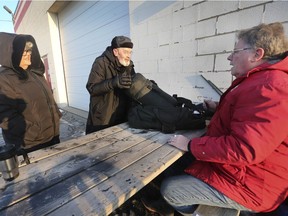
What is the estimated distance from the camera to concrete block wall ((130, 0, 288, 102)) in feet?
7.86

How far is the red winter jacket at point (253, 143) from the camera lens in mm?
1084

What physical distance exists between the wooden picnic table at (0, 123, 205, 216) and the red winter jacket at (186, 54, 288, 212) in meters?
0.31

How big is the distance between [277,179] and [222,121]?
1.59 ft

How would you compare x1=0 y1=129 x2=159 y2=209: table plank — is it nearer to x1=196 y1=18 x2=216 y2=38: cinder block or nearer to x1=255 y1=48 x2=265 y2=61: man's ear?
x1=255 y1=48 x2=265 y2=61: man's ear

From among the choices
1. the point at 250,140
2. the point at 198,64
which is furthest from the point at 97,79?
the point at 250,140

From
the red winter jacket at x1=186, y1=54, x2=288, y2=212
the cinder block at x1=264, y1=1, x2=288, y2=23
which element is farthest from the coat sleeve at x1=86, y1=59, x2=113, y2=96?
the cinder block at x1=264, y1=1, x2=288, y2=23

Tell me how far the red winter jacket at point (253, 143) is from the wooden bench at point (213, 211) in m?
0.17

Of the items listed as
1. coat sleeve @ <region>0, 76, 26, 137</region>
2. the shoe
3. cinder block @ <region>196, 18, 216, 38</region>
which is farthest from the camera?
cinder block @ <region>196, 18, 216, 38</region>

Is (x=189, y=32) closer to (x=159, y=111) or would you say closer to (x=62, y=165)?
(x=159, y=111)

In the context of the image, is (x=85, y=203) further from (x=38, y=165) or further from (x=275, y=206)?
(x=275, y=206)

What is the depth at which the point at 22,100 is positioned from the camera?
1.86 m

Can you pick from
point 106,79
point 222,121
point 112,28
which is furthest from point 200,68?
point 112,28

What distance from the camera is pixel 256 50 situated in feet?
4.26

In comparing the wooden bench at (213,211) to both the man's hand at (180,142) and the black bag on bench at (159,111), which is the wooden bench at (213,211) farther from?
the black bag on bench at (159,111)
